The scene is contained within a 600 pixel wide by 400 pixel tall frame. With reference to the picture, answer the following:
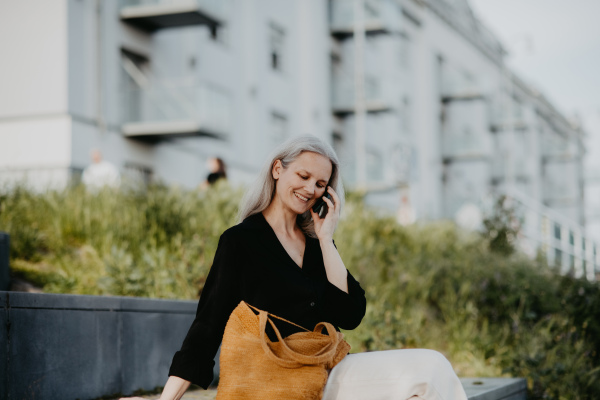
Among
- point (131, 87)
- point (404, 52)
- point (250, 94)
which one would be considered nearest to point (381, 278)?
point (131, 87)

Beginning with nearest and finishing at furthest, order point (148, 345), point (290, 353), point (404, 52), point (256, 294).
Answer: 1. point (290, 353)
2. point (256, 294)
3. point (148, 345)
4. point (404, 52)

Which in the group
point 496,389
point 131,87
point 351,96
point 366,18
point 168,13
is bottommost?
point 496,389

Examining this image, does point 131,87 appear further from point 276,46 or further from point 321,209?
point 321,209

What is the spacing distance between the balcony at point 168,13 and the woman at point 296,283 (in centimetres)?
1663

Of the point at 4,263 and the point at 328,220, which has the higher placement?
the point at 328,220

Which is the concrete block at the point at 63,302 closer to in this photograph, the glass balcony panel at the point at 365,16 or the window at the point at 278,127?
the window at the point at 278,127

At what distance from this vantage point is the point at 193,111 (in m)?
19.2

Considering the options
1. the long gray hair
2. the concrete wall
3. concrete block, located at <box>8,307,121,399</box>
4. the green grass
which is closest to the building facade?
the green grass

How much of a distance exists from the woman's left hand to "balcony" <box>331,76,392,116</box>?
83.1 ft

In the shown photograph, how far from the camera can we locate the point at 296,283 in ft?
10.1

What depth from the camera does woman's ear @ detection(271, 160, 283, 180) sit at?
3.25 m

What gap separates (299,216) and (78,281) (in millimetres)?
3502

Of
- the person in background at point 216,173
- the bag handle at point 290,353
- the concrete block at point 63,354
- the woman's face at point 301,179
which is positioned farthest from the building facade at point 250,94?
the bag handle at point 290,353

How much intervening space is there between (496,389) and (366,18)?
86.8ft
